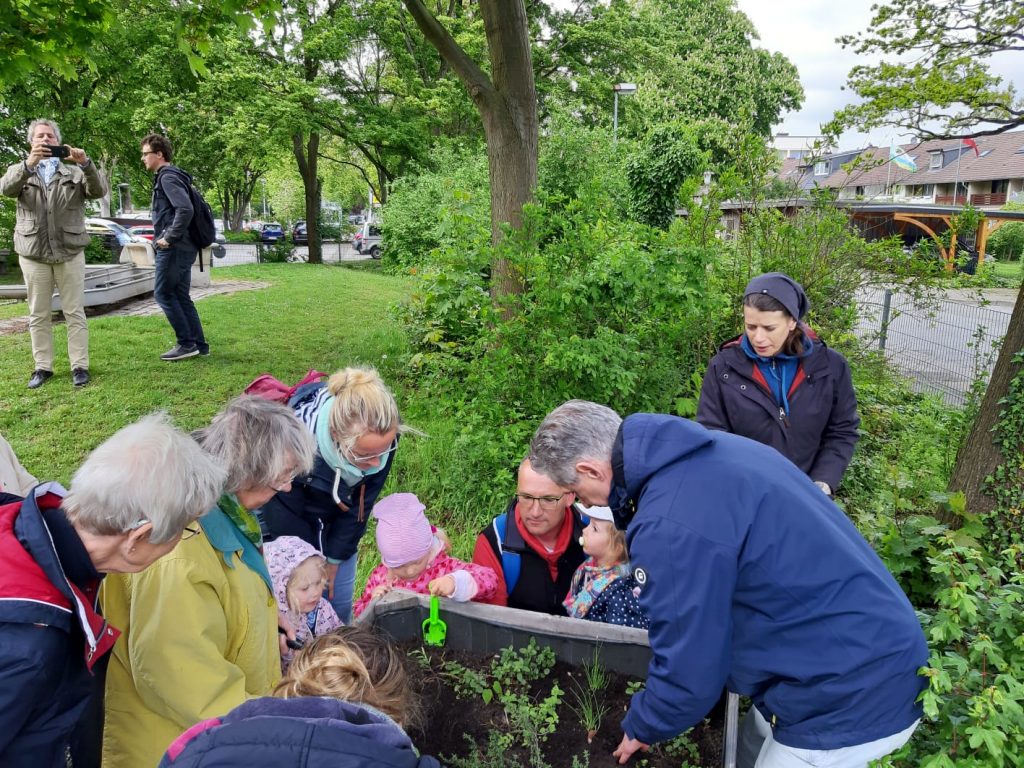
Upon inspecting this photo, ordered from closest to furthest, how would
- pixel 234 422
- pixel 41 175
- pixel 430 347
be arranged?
pixel 234 422, pixel 41 175, pixel 430 347

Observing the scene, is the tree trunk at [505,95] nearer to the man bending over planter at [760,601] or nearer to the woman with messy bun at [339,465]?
the woman with messy bun at [339,465]

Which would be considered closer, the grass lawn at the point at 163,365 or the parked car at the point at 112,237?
the grass lawn at the point at 163,365

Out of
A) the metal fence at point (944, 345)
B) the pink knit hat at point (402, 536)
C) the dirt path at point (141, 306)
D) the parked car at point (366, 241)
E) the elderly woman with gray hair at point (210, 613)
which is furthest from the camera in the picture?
the parked car at point (366, 241)

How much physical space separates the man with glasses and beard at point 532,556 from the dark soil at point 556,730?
1.13ft

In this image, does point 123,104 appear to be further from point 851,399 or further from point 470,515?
point 851,399

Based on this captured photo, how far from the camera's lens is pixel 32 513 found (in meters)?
1.34

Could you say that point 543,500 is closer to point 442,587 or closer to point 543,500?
point 543,500

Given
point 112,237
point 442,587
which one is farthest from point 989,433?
point 112,237

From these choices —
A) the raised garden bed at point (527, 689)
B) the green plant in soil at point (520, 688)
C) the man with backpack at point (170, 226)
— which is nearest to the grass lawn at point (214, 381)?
the man with backpack at point (170, 226)

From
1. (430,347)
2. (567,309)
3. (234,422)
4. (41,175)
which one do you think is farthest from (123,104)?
(234,422)

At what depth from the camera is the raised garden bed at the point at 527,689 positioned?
209 centimetres

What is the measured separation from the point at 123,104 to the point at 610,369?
21.3 metres

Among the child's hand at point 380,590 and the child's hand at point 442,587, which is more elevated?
the child's hand at point 442,587

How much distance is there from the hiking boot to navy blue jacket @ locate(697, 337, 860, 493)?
5675mm
